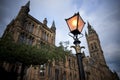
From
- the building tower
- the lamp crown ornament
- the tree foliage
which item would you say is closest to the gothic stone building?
the tree foliage

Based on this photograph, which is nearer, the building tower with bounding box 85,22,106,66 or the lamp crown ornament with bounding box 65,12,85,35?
the lamp crown ornament with bounding box 65,12,85,35

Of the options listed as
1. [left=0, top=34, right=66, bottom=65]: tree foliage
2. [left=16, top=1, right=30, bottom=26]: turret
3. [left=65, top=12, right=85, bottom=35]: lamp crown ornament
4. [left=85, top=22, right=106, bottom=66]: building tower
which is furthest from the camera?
[left=85, top=22, right=106, bottom=66]: building tower

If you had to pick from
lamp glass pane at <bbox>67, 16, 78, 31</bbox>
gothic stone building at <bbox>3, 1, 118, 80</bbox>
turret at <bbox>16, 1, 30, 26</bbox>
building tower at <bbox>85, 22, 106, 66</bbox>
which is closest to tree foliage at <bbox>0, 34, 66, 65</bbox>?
gothic stone building at <bbox>3, 1, 118, 80</bbox>

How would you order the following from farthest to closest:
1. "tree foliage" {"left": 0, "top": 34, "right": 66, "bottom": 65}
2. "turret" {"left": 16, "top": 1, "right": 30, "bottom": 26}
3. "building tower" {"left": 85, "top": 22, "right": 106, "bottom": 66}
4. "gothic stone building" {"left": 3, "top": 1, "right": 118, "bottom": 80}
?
1. "building tower" {"left": 85, "top": 22, "right": 106, "bottom": 66}
2. "turret" {"left": 16, "top": 1, "right": 30, "bottom": 26}
3. "gothic stone building" {"left": 3, "top": 1, "right": 118, "bottom": 80}
4. "tree foliage" {"left": 0, "top": 34, "right": 66, "bottom": 65}

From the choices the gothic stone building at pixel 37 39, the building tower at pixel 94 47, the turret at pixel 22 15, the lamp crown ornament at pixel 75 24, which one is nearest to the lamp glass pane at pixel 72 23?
the lamp crown ornament at pixel 75 24

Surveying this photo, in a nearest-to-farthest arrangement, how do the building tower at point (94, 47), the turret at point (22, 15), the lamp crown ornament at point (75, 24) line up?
the lamp crown ornament at point (75, 24)
the turret at point (22, 15)
the building tower at point (94, 47)

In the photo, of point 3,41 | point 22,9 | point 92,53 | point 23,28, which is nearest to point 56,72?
point 23,28

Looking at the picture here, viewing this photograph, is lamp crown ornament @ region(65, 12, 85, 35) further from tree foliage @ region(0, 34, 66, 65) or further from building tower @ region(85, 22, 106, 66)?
building tower @ region(85, 22, 106, 66)

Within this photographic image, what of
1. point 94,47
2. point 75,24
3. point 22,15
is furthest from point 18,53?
point 94,47

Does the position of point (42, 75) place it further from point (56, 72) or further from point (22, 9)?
point (22, 9)

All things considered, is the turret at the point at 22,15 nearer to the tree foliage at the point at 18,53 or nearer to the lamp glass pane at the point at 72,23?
the tree foliage at the point at 18,53

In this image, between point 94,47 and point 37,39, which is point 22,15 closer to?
point 37,39

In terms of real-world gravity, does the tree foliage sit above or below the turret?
below

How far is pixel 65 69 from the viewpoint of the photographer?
27250 mm
